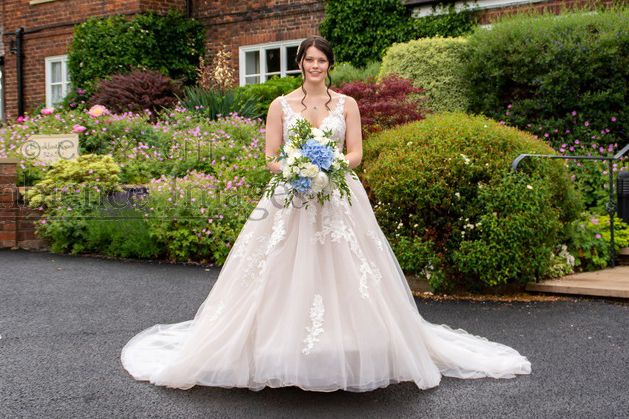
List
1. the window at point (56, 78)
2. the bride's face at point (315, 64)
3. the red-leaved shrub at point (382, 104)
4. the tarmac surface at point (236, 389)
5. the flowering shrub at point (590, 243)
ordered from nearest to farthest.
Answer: the tarmac surface at point (236, 389) < the bride's face at point (315, 64) < the flowering shrub at point (590, 243) < the red-leaved shrub at point (382, 104) < the window at point (56, 78)

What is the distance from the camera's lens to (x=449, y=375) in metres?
4.12

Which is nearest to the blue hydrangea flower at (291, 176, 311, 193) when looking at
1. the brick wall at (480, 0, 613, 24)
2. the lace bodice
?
the lace bodice

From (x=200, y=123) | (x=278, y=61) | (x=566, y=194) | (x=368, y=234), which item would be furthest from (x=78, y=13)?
(x=368, y=234)

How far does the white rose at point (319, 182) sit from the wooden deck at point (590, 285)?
344 centimetres

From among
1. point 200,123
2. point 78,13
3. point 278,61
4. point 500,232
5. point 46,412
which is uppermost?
point 78,13

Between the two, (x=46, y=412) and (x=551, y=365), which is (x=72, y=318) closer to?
(x=46, y=412)

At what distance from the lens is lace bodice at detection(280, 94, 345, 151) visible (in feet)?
13.9

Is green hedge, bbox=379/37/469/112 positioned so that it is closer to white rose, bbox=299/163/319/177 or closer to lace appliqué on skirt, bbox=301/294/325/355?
white rose, bbox=299/163/319/177

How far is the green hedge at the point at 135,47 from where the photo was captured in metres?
15.9

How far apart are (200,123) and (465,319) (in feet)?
23.0

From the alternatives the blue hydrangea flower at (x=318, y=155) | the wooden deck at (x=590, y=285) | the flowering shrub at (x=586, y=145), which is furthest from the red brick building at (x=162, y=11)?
the blue hydrangea flower at (x=318, y=155)

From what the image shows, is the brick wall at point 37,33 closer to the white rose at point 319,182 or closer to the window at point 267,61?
the window at point 267,61

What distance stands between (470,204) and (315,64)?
107 inches

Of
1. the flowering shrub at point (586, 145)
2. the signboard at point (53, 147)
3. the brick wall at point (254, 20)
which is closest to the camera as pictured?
the flowering shrub at point (586, 145)
